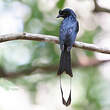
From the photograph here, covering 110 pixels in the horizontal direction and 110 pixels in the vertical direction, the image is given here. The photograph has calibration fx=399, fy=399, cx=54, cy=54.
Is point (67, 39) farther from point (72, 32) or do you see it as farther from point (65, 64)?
point (65, 64)

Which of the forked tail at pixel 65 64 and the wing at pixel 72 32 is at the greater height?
the wing at pixel 72 32

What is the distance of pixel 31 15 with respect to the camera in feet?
20.4

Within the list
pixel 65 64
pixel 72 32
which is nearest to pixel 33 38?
pixel 65 64

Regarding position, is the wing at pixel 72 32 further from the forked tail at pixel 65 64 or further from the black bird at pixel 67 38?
the forked tail at pixel 65 64

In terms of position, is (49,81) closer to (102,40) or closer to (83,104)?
(83,104)

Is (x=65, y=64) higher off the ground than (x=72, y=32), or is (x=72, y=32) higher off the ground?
(x=72, y=32)

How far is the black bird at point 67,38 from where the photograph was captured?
3.27 metres

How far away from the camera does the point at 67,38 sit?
3459 mm

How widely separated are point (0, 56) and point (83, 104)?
1467 millimetres

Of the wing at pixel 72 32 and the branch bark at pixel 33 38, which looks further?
the wing at pixel 72 32

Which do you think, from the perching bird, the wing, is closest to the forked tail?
the perching bird

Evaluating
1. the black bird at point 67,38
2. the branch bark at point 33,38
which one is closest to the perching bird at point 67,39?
the black bird at point 67,38

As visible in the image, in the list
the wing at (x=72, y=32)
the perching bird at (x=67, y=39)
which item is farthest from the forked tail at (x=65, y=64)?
the wing at (x=72, y=32)

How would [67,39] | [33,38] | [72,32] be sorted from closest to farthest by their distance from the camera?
[33,38]
[67,39]
[72,32]
